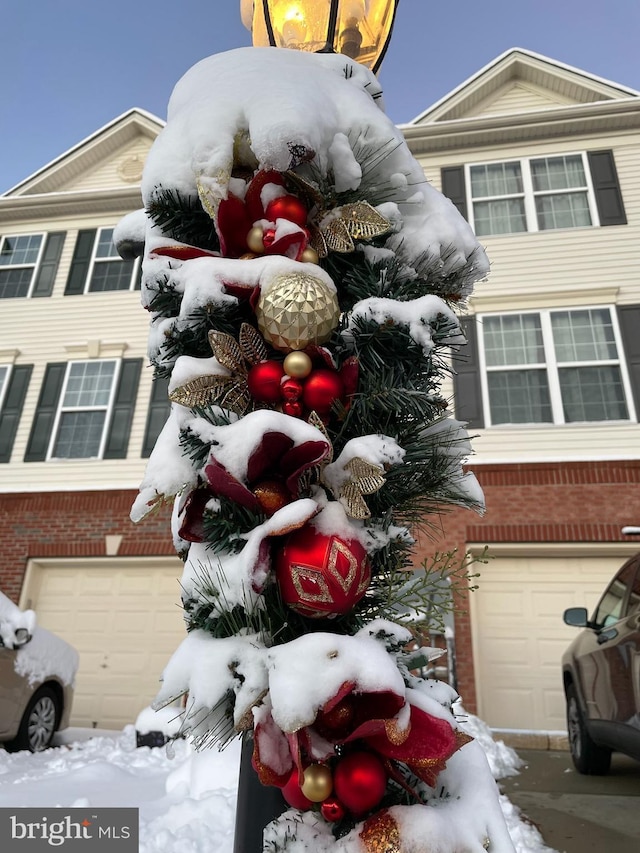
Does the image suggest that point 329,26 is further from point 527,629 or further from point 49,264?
point 49,264

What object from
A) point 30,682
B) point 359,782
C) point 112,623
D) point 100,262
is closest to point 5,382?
point 100,262

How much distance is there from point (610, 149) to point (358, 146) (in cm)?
954

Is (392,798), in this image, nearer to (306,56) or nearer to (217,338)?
(217,338)

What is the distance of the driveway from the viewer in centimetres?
261

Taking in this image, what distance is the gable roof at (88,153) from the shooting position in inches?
440

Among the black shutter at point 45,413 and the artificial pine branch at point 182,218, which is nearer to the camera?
the artificial pine branch at point 182,218

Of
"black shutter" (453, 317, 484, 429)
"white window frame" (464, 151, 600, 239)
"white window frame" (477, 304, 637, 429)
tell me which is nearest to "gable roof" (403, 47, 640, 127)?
"white window frame" (464, 151, 600, 239)

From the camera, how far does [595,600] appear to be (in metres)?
6.91

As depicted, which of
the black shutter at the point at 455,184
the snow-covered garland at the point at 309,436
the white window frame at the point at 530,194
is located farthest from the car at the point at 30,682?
the black shutter at the point at 455,184

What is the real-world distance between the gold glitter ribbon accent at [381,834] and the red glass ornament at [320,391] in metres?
0.69

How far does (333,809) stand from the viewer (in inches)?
36.5

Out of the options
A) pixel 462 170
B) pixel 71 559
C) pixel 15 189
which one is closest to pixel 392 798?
pixel 71 559

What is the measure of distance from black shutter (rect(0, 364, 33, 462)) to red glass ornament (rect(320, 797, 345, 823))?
9588mm

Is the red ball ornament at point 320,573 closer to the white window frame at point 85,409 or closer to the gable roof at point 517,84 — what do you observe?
the white window frame at point 85,409
